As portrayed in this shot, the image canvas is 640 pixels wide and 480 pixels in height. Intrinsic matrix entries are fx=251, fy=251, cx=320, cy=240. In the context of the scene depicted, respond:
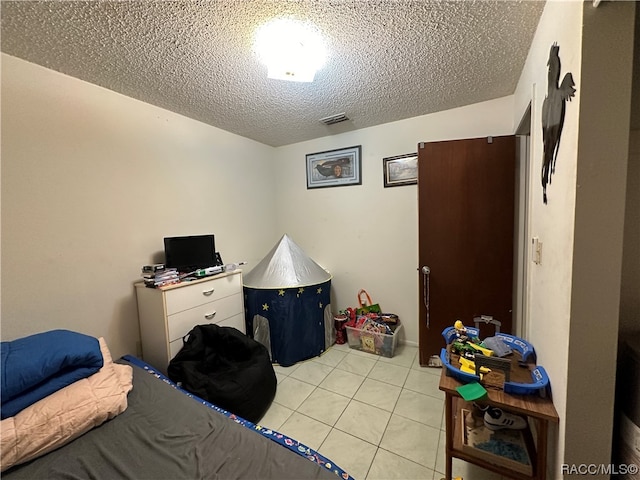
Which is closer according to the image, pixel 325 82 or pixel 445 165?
pixel 325 82

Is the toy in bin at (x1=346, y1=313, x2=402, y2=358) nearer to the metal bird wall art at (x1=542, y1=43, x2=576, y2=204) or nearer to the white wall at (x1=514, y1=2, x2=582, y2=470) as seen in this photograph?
the white wall at (x1=514, y1=2, x2=582, y2=470)

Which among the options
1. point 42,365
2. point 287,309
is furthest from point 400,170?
point 42,365

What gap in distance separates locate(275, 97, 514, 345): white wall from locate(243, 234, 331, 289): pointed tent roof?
1.55ft

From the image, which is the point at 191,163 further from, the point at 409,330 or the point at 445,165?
the point at 409,330

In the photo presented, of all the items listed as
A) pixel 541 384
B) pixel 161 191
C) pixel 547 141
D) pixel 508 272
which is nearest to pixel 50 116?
pixel 161 191

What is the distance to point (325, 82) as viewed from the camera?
1.82m

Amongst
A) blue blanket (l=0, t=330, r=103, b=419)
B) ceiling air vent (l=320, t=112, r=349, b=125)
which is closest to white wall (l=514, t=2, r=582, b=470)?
ceiling air vent (l=320, t=112, r=349, b=125)

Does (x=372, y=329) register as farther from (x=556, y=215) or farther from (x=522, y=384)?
(x=556, y=215)

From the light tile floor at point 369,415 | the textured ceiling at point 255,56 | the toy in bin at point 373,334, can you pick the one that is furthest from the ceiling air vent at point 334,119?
the light tile floor at point 369,415

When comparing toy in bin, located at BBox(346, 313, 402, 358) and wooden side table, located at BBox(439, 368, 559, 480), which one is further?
toy in bin, located at BBox(346, 313, 402, 358)

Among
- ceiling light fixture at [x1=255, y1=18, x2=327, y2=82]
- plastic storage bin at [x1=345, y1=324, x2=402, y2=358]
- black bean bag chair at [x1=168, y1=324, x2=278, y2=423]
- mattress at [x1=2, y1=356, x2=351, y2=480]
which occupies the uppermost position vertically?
ceiling light fixture at [x1=255, y1=18, x2=327, y2=82]

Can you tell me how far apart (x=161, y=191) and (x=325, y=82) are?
5.24 ft

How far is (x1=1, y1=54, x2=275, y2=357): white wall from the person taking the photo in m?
1.44

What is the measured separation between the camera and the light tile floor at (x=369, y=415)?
1361 millimetres
